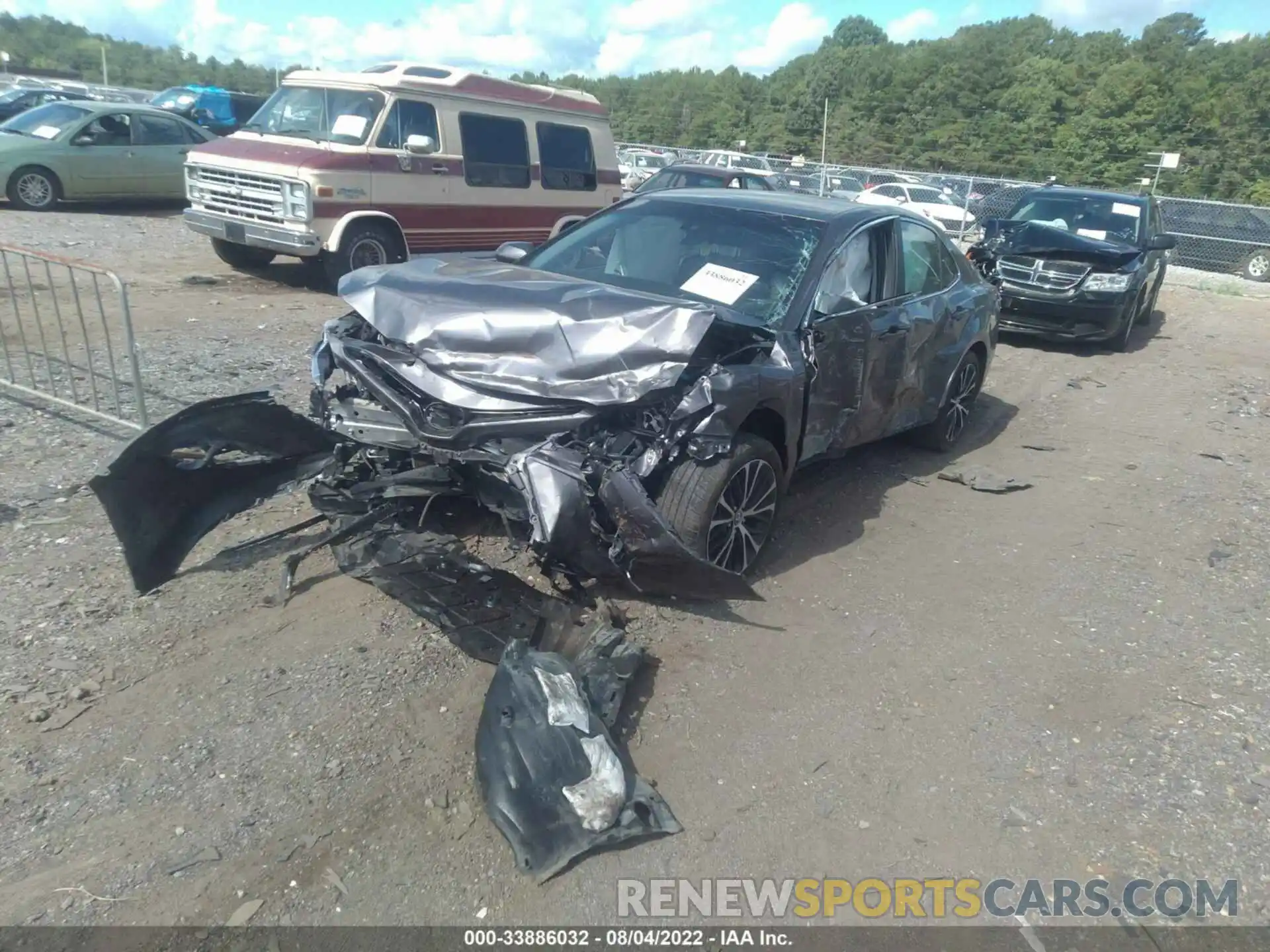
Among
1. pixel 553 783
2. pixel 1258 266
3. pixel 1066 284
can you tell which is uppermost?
pixel 1066 284

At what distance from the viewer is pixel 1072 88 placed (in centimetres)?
4609

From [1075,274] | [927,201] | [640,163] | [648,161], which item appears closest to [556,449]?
[1075,274]

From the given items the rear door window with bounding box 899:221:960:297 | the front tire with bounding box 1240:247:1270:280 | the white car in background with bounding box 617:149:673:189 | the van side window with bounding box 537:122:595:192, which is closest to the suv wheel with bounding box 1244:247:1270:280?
the front tire with bounding box 1240:247:1270:280

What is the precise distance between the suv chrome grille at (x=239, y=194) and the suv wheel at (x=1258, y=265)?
62.6 feet

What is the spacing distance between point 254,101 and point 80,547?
80.4 ft

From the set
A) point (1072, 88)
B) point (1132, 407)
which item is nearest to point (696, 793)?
point (1132, 407)

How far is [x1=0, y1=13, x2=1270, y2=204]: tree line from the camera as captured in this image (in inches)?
1585

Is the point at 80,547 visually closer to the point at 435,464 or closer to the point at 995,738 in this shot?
the point at 435,464

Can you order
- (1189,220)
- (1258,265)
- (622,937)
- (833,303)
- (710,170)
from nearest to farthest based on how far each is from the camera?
(622,937)
(833,303)
(710,170)
(1258,265)
(1189,220)

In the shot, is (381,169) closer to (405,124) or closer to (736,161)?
(405,124)

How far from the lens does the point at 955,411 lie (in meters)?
6.87

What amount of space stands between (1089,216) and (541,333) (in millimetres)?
10601

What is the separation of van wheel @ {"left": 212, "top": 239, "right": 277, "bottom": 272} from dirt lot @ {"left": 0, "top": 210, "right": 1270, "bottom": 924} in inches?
246

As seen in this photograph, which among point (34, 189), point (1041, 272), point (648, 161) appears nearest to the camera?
point (1041, 272)
